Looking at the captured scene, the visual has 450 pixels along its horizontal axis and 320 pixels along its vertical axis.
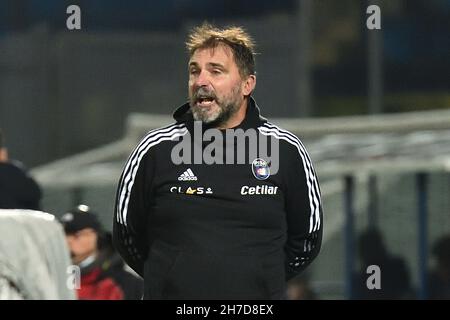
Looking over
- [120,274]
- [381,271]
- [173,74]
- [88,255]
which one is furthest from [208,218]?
[173,74]

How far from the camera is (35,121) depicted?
1723cm

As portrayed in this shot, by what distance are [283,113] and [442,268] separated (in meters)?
4.90

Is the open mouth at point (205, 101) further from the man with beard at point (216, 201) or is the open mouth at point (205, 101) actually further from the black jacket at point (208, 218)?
the black jacket at point (208, 218)

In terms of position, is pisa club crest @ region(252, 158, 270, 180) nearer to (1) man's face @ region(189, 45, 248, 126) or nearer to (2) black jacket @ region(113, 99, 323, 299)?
(2) black jacket @ region(113, 99, 323, 299)

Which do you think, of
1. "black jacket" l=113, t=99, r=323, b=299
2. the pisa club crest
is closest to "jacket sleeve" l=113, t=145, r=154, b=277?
"black jacket" l=113, t=99, r=323, b=299

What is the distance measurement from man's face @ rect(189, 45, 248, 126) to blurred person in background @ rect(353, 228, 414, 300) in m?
7.24

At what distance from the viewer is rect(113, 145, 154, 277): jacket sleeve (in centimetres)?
539

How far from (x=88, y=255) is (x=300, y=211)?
4042 millimetres

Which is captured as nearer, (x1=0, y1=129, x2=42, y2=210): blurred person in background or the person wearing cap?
(x1=0, y1=129, x2=42, y2=210): blurred person in background

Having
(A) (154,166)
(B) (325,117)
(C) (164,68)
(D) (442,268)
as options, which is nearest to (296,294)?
(D) (442,268)

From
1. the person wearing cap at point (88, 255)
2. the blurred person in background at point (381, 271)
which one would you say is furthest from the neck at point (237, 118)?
the blurred person in background at point (381, 271)

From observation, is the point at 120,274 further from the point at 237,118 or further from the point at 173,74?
the point at 173,74

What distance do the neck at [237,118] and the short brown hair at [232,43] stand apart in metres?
0.10

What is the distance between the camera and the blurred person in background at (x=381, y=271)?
12.5 metres
